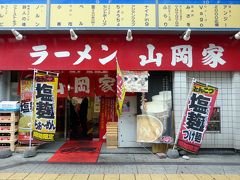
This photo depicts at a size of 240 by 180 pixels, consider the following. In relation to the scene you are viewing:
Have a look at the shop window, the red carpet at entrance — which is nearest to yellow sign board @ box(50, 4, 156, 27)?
the shop window

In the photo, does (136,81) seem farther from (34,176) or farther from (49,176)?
(34,176)

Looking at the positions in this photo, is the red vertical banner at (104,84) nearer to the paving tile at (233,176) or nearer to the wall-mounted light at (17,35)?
the wall-mounted light at (17,35)

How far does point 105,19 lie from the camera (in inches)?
402

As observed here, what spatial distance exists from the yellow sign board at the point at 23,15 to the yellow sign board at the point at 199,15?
450 cm

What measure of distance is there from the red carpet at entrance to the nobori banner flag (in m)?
3.41

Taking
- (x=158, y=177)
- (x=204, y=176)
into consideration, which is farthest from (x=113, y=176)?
(x=204, y=176)

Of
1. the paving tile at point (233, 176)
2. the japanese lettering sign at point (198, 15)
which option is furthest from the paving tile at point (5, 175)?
the japanese lettering sign at point (198, 15)

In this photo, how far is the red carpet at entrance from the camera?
9586 mm

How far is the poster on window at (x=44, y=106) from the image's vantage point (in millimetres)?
9812

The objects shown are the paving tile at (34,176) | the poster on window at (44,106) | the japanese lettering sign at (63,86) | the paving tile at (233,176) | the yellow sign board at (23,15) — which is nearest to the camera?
the paving tile at (34,176)

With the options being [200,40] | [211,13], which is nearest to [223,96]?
[200,40]

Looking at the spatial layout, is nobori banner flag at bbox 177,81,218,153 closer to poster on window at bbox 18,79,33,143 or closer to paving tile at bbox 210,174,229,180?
paving tile at bbox 210,174,229,180

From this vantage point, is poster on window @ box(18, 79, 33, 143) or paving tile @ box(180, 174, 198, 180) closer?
paving tile @ box(180, 174, 198, 180)

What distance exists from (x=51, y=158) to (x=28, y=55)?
13.4ft
